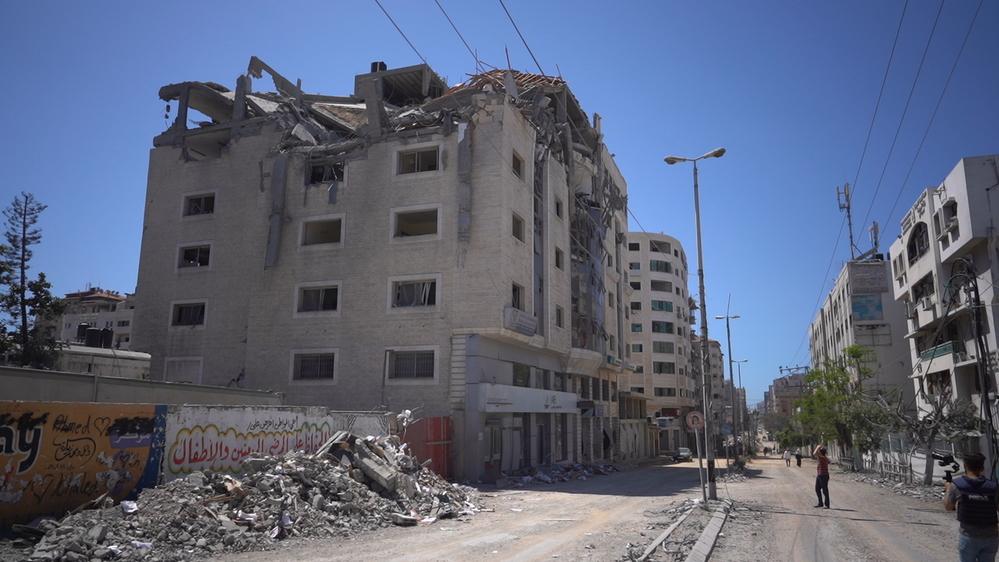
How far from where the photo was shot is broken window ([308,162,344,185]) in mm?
34531

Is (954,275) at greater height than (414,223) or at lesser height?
lesser

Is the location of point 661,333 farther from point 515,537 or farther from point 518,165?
point 515,537

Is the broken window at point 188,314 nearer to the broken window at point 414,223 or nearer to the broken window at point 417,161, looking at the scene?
the broken window at point 414,223

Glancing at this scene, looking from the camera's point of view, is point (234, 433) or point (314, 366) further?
point (314, 366)

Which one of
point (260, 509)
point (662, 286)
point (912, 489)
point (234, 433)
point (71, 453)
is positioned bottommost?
point (912, 489)

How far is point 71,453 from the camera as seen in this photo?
40.9 feet

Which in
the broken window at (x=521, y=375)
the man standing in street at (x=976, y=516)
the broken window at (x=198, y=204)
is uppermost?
the broken window at (x=198, y=204)

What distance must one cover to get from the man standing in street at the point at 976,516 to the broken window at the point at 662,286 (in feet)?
270

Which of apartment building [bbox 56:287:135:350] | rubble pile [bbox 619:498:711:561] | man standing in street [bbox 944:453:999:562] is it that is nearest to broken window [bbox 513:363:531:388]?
rubble pile [bbox 619:498:711:561]

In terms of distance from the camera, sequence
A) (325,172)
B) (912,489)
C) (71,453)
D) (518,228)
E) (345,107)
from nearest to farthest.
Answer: (71,453), (912,489), (518,228), (325,172), (345,107)

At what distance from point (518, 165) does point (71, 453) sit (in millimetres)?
25889

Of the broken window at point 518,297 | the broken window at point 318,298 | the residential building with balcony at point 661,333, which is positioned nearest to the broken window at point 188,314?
the broken window at point 318,298

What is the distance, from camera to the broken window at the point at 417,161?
33.4m

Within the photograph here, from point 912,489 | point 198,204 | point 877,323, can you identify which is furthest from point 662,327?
point 198,204
